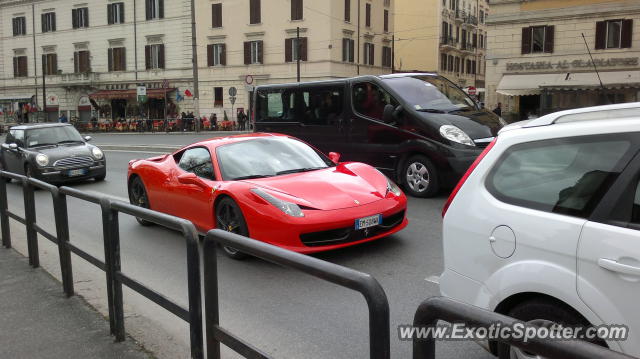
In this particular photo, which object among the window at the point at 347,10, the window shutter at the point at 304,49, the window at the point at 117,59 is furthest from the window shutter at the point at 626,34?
the window at the point at 117,59

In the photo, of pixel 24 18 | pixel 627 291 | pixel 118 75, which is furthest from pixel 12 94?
pixel 627 291

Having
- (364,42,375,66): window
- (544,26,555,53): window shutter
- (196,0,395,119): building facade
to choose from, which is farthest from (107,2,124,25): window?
(544,26,555,53): window shutter

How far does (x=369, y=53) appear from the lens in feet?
158

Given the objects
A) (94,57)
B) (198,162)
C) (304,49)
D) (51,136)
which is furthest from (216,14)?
(198,162)

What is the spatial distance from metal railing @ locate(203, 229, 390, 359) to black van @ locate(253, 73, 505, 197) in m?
6.68

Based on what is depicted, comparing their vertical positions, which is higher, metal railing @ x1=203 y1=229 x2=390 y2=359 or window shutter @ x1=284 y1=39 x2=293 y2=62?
window shutter @ x1=284 y1=39 x2=293 y2=62

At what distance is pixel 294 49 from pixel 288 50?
49cm

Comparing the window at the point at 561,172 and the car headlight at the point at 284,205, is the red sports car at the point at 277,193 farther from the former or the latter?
the window at the point at 561,172

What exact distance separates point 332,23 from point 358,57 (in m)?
4.83

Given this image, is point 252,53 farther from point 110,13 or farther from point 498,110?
point 498,110

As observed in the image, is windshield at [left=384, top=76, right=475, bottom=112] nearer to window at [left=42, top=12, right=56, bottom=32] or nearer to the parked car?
the parked car

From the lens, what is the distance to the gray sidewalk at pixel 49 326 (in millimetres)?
3801

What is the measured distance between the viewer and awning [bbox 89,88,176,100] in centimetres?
4862

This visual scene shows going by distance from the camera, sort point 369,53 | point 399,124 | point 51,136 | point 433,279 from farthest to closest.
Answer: point 369,53 → point 51,136 → point 399,124 → point 433,279
